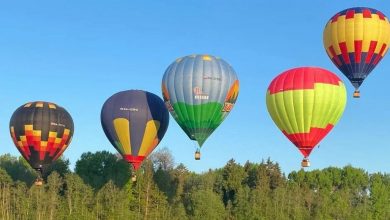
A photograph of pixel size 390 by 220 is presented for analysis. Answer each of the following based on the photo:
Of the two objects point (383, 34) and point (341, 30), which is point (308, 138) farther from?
point (383, 34)

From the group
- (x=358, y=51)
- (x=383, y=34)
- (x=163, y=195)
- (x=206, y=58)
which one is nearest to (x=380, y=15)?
(x=383, y=34)

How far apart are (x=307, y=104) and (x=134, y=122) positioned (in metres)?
10.8

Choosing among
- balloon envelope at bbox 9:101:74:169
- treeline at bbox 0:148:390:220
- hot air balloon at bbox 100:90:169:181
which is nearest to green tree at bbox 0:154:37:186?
treeline at bbox 0:148:390:220

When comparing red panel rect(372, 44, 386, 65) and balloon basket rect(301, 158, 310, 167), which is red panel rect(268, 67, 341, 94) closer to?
red panel rect(372, 44, 386, 65)

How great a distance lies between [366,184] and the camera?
8794 centimetres

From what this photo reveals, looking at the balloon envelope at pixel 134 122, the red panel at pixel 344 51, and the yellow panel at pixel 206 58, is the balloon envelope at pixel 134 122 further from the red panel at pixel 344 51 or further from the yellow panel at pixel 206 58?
the red panel at pixel 344 51

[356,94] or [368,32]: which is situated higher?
[368,32]

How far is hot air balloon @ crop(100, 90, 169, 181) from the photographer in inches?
1447

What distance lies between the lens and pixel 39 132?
1572 inches

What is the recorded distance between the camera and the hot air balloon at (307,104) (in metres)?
33.1

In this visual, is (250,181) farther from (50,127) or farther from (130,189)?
(50,127)

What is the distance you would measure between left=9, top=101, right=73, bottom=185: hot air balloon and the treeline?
56.7ft

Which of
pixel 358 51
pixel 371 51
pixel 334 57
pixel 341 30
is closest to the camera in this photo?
pixel 358 51

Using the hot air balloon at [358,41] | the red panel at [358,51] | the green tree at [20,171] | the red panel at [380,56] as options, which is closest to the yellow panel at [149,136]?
the hot air balloon at [358,41]
